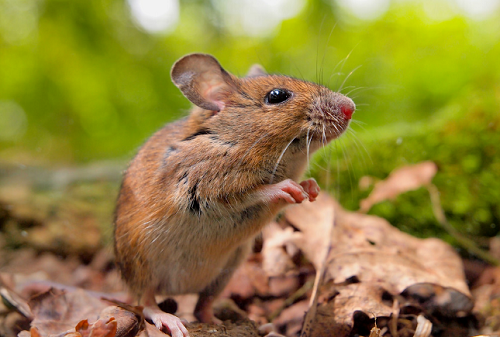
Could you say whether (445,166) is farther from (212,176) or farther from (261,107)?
(212,176)

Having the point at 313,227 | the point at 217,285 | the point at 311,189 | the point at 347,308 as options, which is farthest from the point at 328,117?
the point at 217,285

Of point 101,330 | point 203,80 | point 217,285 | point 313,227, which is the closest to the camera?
point 101,330

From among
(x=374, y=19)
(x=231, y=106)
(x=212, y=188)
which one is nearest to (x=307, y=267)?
(x=212, y=188)

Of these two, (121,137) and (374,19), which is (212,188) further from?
(121,137)

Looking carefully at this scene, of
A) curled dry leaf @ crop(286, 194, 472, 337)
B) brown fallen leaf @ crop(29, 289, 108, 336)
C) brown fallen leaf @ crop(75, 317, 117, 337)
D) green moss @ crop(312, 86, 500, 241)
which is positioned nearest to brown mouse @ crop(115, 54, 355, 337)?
brown fallen leaf @ crop(29, 289, 108, 336)

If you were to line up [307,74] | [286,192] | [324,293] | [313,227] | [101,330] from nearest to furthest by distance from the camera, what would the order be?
[101,330]
[286,192]
[324,293]
[313,227]
[307,74]

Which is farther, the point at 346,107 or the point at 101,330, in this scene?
the point at 346,107

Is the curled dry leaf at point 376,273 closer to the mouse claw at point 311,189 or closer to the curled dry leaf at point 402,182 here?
the mouse claw at point 311,189

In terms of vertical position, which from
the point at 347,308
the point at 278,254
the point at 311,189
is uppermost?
the point at 311,189
